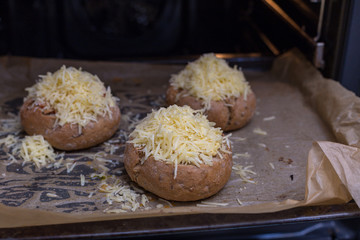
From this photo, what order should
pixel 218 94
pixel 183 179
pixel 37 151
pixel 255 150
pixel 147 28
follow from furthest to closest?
pixel 147 28 → pixel 218 94 → pixel 255 150 → pixel 37 151 → pixel 183 179

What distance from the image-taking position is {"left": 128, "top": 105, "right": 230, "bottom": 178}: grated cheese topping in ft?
6.56

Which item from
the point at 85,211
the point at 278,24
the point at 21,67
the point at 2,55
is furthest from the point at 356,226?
the point at 2,55

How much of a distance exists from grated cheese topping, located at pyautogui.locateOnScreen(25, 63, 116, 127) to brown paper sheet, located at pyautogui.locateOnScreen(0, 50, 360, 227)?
20 centimetres

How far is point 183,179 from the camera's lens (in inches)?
78.3

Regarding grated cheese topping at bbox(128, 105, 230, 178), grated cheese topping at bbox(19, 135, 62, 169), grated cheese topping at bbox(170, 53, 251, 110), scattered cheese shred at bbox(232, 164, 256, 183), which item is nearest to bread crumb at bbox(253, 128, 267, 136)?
grated cheese topping at bbox(170, 53, 251, 110)

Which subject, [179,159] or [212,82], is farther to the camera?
[212,82]

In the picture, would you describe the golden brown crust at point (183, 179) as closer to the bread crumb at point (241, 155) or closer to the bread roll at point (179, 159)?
the bread roll at point (179, 159)

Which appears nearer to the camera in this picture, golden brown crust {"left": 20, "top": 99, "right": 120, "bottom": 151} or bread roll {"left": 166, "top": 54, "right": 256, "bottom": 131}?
golden brown crust {"left": 20, "top": 99, "right": 120, "bottom": 151}

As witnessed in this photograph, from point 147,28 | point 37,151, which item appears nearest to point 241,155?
point 37,151

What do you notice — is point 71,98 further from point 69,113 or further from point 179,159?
point 179,159

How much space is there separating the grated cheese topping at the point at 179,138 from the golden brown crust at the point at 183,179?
0.03 metres

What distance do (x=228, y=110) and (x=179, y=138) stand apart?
749mm

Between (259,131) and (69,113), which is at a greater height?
(69,113)

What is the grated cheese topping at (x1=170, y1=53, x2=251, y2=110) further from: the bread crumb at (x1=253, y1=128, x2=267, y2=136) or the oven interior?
the oven interior
